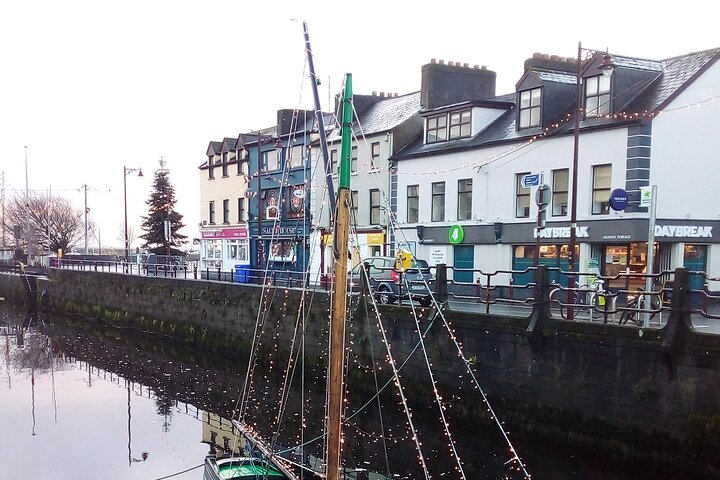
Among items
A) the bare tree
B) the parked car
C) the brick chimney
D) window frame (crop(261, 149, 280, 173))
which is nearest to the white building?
the brick chimney

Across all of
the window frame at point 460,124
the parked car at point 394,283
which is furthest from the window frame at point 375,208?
the parked car at point 394,283

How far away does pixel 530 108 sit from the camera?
25969mm

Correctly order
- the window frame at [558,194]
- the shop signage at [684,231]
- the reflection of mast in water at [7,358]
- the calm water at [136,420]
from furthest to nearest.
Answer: the reflection of mast in water at [7,358]
the window frame at [558,194]
the shop signage at [684,231]
the calm water at [136,420]

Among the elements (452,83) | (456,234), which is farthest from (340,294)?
(452,83)

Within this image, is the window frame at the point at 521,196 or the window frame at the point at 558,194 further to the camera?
the window frame at the point at 521,196

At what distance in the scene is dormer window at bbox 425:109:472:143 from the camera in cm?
2905

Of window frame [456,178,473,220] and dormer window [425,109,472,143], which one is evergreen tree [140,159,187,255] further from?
window frame [456,178,473,220]

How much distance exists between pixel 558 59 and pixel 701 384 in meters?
20.0

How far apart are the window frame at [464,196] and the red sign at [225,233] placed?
2085 cm

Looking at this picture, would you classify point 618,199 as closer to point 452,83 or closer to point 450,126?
point 450,126

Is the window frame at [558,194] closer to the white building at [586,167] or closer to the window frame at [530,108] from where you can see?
the white building at [586,167]

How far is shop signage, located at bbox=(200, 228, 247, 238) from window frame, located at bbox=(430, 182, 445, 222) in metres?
19.1

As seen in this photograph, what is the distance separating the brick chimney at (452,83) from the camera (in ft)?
106

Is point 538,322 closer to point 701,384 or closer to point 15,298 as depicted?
point 701,384
